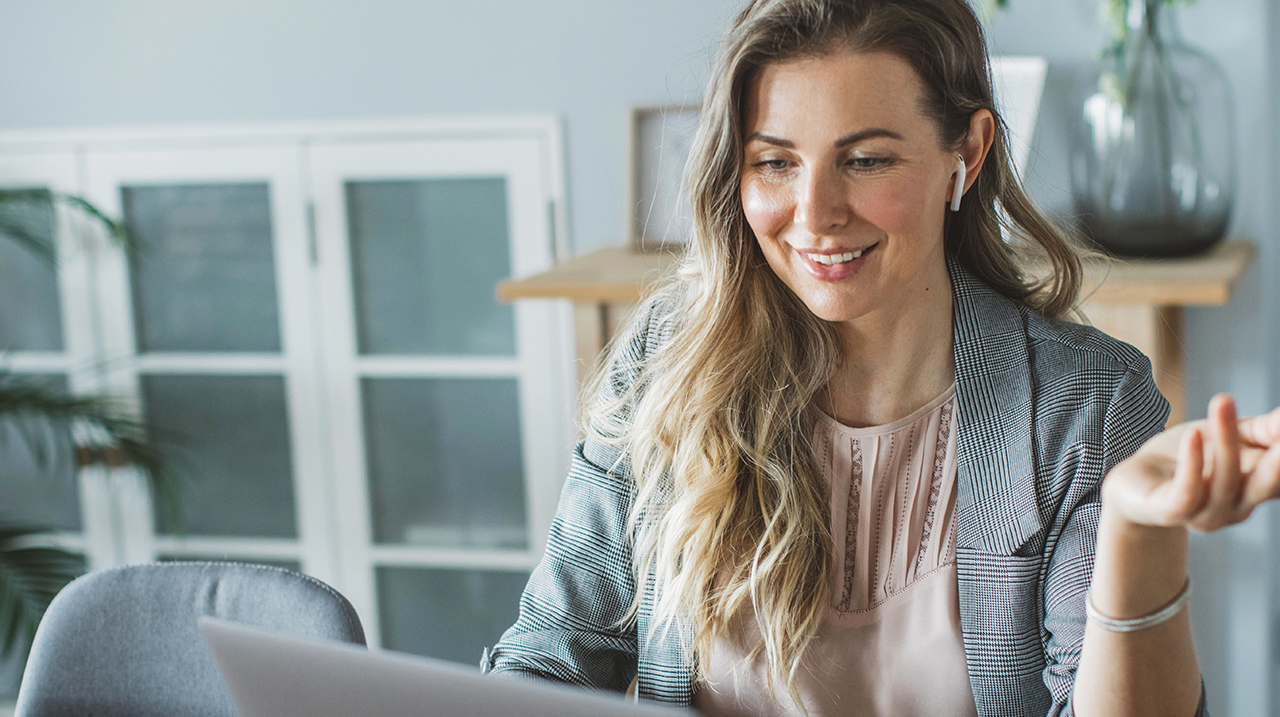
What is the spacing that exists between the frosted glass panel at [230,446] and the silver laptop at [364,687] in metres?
1.97

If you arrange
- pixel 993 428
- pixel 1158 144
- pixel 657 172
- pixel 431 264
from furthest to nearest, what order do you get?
pixel 431 264 < pixel 657 172 < pixel 1158 144 < pixel 993 428

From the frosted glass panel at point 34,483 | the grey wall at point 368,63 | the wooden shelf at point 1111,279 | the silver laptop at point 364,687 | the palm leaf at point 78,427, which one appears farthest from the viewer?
the frosted glass panel at point 34,483

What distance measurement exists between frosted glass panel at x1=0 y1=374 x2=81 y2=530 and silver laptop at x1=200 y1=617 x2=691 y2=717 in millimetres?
2236

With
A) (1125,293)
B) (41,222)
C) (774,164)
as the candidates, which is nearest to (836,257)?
(774,164)

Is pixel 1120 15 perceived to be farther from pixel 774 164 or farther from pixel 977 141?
pixel 774 164

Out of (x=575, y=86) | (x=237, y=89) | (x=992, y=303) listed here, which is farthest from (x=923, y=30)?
(x=237, y=89)

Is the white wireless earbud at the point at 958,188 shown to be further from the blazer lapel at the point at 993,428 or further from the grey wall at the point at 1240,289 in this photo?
the grey wall at the point at 1240,289

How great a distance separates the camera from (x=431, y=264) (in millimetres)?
2541

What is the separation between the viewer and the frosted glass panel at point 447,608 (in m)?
2.68

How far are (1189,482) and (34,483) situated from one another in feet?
9.23

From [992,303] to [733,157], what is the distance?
13.8 inches

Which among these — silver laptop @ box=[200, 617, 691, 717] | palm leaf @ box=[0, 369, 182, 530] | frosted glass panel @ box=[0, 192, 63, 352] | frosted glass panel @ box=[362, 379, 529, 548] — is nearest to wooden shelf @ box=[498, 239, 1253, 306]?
frosted glass panel @ box=[362, 379, 529, 548]

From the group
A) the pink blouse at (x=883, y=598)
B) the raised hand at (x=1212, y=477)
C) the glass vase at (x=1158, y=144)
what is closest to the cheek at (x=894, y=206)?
the pink blouse at (x=883, y=598)

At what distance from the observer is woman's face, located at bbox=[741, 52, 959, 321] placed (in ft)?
3.51
